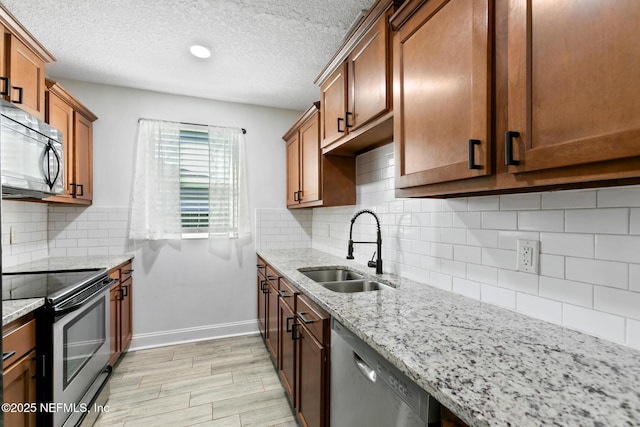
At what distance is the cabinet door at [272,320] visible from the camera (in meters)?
2.32

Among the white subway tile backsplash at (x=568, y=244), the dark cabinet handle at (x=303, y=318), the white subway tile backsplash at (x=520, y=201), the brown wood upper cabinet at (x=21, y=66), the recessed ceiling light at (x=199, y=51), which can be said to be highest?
the recessed ceiling light at (x=199, y=51)

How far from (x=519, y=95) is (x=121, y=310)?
3.00 meters

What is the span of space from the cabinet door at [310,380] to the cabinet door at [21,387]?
4.02 ft

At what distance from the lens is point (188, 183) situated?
3035mm

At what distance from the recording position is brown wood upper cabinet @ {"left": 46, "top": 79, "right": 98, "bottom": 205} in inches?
83.3

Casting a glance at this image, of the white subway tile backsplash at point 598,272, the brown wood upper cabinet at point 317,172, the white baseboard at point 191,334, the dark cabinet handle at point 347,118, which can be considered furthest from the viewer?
the white baseboard at point 191,334

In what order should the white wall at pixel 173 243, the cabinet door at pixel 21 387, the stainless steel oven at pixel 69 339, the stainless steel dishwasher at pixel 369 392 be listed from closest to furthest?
1. the stainless steel dishwasher at pixel 369 392
2. the cabinet door at pixel 21 387
3. the stainless steel oven at pixel 69 339
4. the white wall at pixel 173 243

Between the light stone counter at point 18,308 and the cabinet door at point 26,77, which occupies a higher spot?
the cabinet door at point 26,77

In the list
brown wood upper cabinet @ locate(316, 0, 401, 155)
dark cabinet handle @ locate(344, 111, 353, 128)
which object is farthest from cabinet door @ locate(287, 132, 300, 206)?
dark cabinet handle @ locate(344, 111, 353, 128)

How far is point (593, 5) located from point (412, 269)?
1.36m

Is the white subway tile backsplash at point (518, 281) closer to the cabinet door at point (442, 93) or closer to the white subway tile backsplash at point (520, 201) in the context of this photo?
the white subway tile backsplash at point (520, 201)

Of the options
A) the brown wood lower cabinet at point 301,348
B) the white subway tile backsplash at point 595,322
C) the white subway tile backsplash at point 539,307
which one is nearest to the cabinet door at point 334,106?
the brown wood lower cabinet at point 301,348

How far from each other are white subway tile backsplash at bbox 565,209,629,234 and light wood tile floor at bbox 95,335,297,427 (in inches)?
72.6

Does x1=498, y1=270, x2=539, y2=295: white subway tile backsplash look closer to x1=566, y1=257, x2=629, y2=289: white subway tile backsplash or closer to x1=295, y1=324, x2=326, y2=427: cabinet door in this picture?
x1=566, y1=257, x2=629, y2=289: white subway tile backsplash
